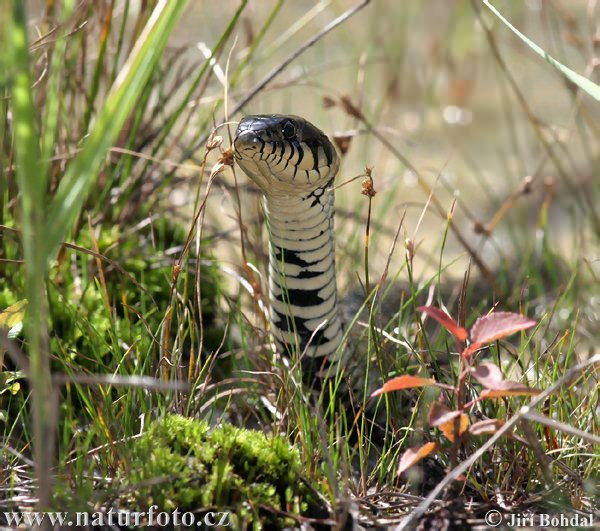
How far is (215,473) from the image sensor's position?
5.15ft

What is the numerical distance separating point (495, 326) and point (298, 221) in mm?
791

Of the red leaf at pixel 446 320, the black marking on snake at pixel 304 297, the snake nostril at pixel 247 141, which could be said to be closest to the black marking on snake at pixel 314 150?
the snake nostril at pixel 247 141

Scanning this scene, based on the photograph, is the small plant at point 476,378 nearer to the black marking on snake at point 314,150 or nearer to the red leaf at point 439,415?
the red leaf at point 439,415

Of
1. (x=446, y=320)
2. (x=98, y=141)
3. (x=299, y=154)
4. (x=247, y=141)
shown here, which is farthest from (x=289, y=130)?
(x=98, y=141)

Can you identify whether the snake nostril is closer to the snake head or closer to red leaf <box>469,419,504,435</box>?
the snake head

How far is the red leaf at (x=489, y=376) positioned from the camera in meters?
1.48

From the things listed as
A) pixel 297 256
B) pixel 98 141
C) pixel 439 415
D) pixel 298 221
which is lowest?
pixel 439 415

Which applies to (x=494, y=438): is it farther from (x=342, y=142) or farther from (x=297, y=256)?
(x=342, y=142)

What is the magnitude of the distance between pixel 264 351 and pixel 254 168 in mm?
606

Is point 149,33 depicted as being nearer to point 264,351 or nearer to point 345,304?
point 264,351

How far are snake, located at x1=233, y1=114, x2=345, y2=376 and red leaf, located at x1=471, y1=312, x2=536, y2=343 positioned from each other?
21.7 inches

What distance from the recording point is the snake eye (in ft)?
6.82

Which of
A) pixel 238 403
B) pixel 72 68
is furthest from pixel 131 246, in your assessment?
pixel 238 403

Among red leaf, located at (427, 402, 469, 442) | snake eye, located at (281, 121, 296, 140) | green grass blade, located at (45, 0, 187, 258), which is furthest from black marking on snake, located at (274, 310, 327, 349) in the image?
green grass blade, located at (45, 0, 187, 258)
